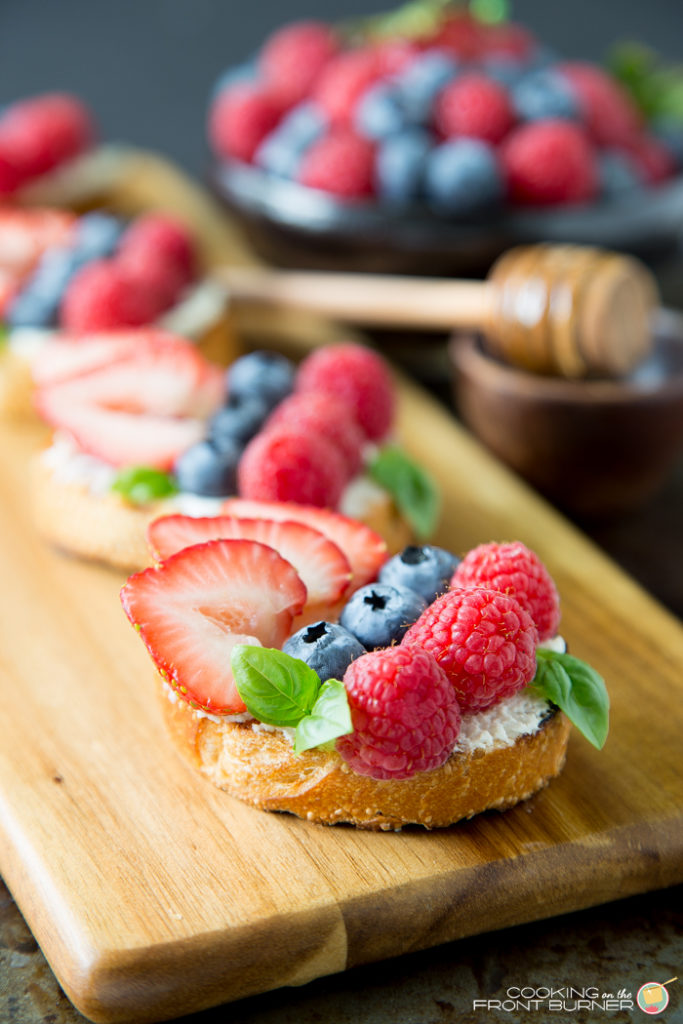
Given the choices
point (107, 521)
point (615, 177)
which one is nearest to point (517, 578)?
point (107, 521)

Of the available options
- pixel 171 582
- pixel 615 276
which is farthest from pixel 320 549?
pixel 615 276

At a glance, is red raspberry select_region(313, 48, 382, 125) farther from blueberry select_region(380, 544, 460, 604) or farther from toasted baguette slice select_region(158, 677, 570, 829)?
toasted baguette slice select_region(158, 677, 570, 829)

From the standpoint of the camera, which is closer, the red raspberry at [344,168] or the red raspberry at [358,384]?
the red raspberry at [358,384]

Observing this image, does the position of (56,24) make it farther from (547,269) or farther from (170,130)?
(547,269)

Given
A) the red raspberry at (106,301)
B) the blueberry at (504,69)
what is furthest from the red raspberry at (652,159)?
the red raspberry at (106,301)

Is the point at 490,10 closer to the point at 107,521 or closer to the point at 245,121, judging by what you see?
the point at 245,121

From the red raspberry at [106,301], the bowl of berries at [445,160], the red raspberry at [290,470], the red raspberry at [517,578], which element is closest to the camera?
the red raspberry at [517,578]

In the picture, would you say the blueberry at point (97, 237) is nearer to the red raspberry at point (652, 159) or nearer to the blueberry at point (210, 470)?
the blueberry at point (210, 470)

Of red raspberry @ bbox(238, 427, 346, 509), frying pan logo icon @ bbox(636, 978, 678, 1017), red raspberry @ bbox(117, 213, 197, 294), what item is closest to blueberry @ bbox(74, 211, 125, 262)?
red raspberry @ bbox(117, 213, 197, 294)
